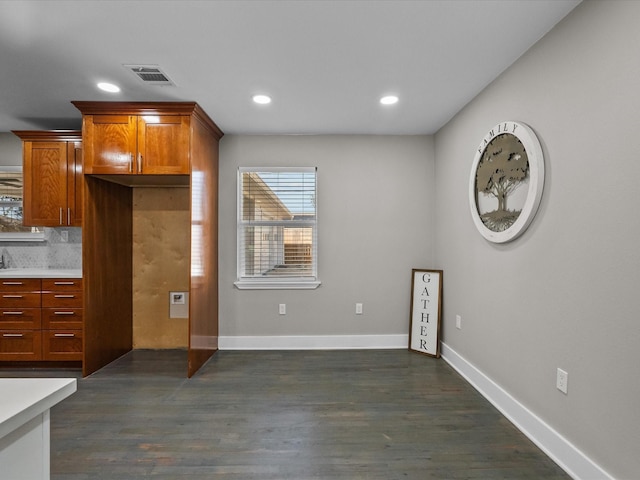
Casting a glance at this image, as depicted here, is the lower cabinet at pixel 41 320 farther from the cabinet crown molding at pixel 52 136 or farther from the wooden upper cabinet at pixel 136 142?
the cabinet crown molding at pixel 52 136

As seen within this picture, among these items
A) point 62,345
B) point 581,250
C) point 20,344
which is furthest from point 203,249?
point 581,250

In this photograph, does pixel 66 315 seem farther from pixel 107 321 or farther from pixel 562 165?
pixel 562 165

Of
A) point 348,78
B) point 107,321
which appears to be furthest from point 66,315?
point 348,78

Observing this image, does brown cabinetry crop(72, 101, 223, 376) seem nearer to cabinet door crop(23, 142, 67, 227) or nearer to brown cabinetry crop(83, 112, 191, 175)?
brown cabinetry crop(83, 112, 191, 175)

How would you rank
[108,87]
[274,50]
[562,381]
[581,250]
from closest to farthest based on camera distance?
[581,250] → [562,381] → [274,50] → [108,87]

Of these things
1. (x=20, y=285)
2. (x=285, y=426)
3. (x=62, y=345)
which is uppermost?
(x=20, y=285)

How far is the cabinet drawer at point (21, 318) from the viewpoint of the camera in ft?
10.5

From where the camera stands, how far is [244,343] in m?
3.79

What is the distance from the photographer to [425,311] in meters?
3.66

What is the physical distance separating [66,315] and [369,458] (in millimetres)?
3058

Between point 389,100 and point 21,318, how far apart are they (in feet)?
13.2

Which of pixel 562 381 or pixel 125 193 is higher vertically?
pixel 125 193

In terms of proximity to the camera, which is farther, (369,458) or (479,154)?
(479,154)

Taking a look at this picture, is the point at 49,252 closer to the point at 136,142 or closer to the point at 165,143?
the point at 136,142
